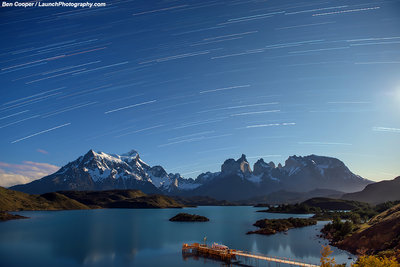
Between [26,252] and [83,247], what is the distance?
16.7 meters

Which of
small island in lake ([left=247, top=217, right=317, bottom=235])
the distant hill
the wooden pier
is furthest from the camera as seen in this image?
small island in lake ([left=247, top=217, right=317, bottom=235])

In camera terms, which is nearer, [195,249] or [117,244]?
[195,249]

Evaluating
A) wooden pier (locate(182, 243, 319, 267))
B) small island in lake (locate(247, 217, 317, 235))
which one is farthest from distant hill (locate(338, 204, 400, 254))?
small island in lake (locate(247, 217, 317, 235))

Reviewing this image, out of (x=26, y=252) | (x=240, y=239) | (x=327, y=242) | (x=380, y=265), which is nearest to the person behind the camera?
(x=380, y=265)

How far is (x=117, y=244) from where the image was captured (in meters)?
100

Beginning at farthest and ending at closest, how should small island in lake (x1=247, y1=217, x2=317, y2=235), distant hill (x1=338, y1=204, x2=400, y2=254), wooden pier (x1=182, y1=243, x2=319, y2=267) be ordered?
small island in lake (x1=247, y1=217, x2=317, y2=235)
wooden pier (x1=182, y1=243, x2=319, y2=267)
distant hill (x1=338, y1=204, x2=400, y2=254)

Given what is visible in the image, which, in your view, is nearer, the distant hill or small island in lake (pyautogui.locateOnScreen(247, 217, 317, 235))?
the distant hill

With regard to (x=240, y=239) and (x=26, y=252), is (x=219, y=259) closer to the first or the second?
(x=240, y=239)

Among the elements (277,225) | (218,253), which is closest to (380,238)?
(218,253)

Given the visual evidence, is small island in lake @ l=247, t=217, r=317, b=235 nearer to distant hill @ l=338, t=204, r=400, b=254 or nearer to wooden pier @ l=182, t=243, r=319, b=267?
wooden pier @ l=182, t=243, r=319, b=267

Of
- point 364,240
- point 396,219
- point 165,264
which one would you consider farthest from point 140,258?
point 396,219

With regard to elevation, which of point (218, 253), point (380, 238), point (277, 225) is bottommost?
point (277, 225)

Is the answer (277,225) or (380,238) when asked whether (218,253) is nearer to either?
(380,238)

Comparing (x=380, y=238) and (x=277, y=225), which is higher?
(x=380, y=238)
